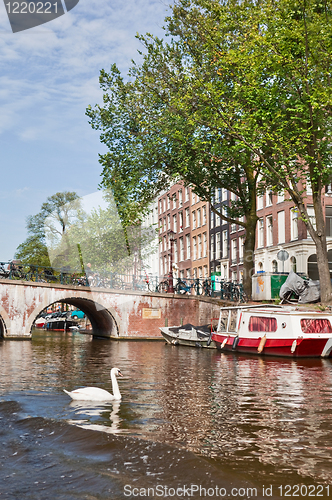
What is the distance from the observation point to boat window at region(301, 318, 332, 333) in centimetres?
2156

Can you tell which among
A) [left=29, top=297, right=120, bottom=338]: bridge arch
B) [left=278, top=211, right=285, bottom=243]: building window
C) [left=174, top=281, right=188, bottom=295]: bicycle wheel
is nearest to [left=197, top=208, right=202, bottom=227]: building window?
[left=278, top=211, right=285, bottom=243]: building window

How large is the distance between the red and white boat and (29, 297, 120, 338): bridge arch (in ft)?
43.8

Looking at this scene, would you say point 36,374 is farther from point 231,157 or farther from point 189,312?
point 189,312

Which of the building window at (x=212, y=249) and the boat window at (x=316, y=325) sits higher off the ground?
the building window at (x=212, y=249)

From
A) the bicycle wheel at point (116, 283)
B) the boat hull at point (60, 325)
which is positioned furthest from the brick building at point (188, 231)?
the bicycle wheel at point (116, 283)

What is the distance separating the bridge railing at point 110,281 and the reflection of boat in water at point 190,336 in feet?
11.7

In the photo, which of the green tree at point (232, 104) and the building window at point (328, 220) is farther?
the building window at point (328, 220)

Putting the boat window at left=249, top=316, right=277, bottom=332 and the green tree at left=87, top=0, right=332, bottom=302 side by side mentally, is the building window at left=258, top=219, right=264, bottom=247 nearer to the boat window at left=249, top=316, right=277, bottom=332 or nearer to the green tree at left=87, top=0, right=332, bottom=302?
the green tree at left=87, top=0, right=332, bottom=302

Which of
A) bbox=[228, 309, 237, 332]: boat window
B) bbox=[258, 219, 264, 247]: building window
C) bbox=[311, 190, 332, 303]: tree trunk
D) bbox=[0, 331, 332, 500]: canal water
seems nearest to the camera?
bbox=[0, 331, 332, 500]: canal water

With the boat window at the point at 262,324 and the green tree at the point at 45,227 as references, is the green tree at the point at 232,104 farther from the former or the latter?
the green tree at the point at 45,227

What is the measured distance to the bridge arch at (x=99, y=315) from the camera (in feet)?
115

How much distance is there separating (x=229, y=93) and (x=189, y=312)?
16991mm

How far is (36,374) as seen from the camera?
1434 cm

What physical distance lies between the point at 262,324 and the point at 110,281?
1622 centimetres
